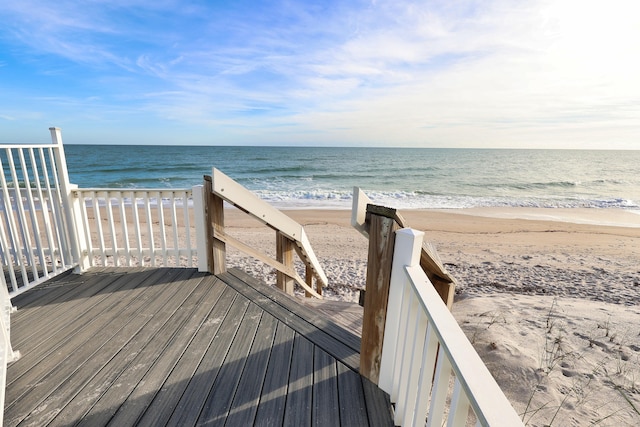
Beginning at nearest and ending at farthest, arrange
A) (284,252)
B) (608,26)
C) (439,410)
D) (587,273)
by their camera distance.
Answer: (439,410) → (284,252) → (608,26) → (587,273)

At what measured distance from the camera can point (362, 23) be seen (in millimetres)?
6113

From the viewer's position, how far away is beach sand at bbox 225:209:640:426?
2.16 metres

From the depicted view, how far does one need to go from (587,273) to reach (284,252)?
6.48 meters

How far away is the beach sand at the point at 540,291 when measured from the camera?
2.16m

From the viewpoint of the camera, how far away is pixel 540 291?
500 cm

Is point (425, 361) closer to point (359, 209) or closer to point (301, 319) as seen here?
point (359, 209)

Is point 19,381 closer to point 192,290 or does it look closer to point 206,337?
point 206,337

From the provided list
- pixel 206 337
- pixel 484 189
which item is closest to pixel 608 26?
pixel 206 337

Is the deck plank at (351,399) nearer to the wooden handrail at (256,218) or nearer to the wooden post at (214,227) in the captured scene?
the wooden handrail at (256,218)

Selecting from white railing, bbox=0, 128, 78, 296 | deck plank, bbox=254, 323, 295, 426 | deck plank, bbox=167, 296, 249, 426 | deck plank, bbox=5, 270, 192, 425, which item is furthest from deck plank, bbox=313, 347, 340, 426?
white railing, bbox=0, 128, 78, 296

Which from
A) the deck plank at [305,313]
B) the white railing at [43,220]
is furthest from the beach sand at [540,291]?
the white railing at [43,220]

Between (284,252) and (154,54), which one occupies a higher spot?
(154,54)

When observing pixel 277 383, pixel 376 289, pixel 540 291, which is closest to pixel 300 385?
pixel 277 383

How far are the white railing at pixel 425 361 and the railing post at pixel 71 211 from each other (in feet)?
11.3
